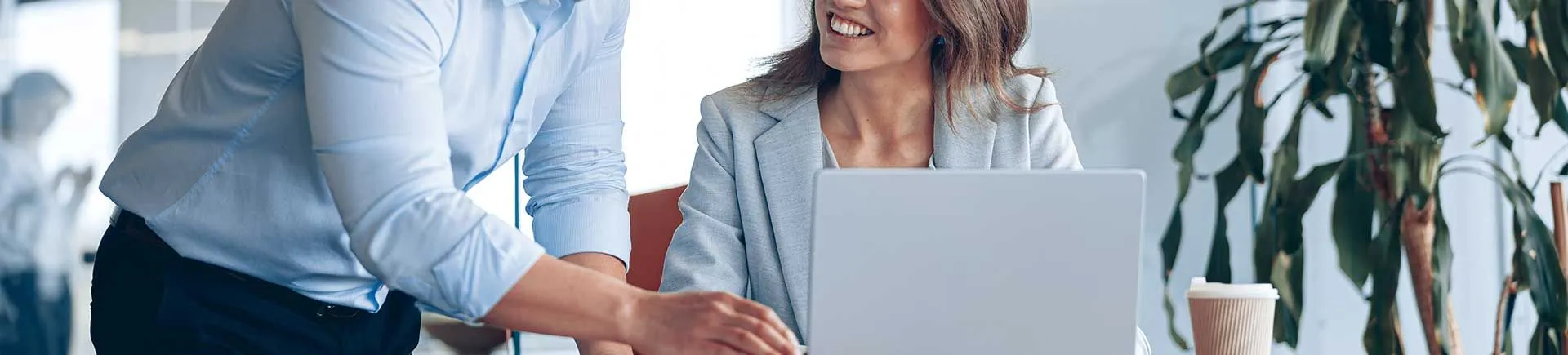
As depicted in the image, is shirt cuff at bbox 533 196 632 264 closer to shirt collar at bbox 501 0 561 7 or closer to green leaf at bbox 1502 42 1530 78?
shirt collar at bbox 501 0 561 7

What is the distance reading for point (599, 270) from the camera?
1482 mm

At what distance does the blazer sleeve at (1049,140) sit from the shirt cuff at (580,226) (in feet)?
2.06

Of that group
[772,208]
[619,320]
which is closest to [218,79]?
[619,320]

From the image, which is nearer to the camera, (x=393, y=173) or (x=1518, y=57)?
(x=393, y=173)

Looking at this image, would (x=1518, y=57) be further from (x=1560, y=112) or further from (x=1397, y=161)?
(x=1397, y=161)

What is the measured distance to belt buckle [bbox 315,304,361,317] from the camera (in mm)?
1271

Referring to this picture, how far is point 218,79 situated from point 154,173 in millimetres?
111

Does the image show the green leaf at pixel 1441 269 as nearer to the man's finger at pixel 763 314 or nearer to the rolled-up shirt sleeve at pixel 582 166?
the rolled-up shirt sleeve at pixel 582 166

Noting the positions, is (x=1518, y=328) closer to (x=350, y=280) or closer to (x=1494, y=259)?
(x=1494, y=259)

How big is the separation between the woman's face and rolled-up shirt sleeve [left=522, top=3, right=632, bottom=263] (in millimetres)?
406

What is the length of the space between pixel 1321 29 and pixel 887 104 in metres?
1.10

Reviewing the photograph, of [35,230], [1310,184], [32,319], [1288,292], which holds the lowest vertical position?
[32,319]

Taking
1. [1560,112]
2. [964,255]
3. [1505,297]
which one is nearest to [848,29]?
[964,255]

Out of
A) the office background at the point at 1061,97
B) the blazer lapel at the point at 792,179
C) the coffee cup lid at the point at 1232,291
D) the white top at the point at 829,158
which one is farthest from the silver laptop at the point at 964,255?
the office background at the point at 1061,97
